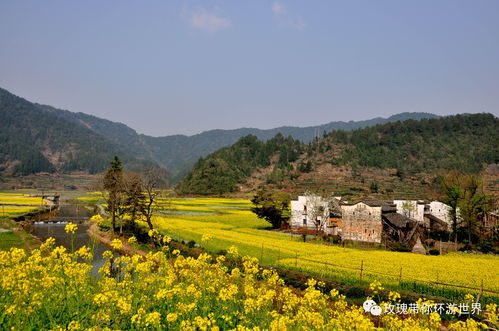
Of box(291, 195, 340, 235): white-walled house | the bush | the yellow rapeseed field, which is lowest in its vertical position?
the yellow rapeseed field

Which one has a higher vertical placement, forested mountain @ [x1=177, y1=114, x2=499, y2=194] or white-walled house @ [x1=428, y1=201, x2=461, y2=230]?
forested mountain @ [x1=177, y1=114, x2=499, y2=194]

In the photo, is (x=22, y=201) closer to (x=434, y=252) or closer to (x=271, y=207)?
(x=271, y=207)

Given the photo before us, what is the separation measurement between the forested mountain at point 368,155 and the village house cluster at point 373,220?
5420cm

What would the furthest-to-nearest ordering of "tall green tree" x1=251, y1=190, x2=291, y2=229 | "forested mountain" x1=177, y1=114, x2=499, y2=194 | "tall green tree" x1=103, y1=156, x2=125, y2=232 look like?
"forested mountain" x1=177, y1=114, x2=499, y2=194
"tall green tree" x1=251, y1=190, x2=291, y2=229
"tall green tree" x1=103, y1=156, x2=125, y2=232

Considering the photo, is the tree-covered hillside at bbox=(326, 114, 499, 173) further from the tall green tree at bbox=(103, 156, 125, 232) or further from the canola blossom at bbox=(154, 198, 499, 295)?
the tall green tree at bbox=(103, 156, 125, 232)

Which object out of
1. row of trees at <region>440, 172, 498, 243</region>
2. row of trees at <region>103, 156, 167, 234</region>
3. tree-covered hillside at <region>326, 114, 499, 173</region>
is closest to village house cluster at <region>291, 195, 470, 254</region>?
row of trees at <region>440, 172, 498, 243</region>

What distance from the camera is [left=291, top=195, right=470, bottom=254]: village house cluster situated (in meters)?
39.0

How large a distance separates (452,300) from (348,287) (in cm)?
515

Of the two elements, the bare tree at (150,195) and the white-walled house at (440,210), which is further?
the white-walled house at (440,210)

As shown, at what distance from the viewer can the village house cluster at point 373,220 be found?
128ft

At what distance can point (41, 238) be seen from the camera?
126 ft

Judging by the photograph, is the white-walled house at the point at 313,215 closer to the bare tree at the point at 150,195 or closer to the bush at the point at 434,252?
the bush at the point at 434,252

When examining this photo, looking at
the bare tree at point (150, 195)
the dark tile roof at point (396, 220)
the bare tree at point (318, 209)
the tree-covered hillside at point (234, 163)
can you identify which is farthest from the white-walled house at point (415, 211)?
the tree-covered hillside at point (234, 163)

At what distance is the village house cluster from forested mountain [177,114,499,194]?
5420 centimetres
